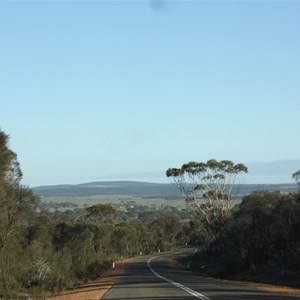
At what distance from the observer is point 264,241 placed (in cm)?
5119

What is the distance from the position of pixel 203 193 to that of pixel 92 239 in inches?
906

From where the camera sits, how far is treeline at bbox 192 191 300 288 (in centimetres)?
→ 4097

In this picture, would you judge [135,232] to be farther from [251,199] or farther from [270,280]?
[270,280]

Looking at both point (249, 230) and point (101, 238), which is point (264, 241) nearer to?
point (249, 230)

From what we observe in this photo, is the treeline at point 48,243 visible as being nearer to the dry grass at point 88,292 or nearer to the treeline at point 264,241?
the dry grass at point 88,292

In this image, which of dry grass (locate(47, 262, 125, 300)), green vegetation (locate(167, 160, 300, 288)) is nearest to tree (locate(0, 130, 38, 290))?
dry grass (locate(47, 262, 125, 300))

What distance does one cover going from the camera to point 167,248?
124 m

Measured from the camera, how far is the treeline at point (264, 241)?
40969 mm

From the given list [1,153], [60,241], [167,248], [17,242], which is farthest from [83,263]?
[167,248]

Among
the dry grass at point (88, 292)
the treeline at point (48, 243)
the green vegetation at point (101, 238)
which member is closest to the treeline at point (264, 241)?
the green vegetation at point (101, 238)

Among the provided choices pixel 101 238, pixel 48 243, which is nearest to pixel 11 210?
pixel 48 243

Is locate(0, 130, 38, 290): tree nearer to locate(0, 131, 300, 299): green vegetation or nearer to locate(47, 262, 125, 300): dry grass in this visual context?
locate(0, 131, 300, 299): green vegetation

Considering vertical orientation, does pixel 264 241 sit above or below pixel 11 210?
below

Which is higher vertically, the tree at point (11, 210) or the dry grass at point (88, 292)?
the tree at point (11, 210)
